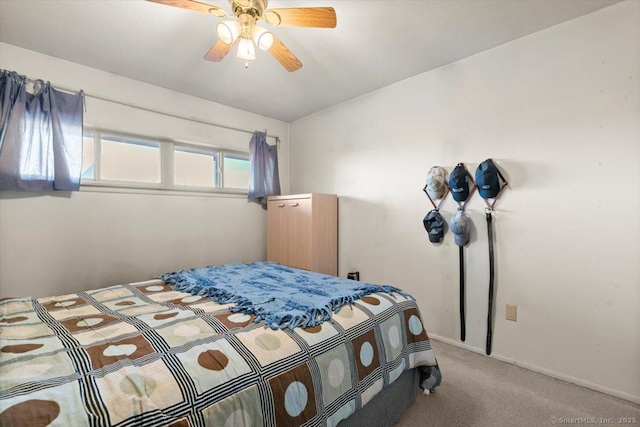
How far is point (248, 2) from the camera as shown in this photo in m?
1.47

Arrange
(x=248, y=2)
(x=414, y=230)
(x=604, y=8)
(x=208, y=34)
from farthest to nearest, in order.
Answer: (x=414, y=230), (x=208, y=34), (x=604, y=8), (x=248, y=2)

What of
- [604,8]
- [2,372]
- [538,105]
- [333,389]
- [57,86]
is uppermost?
[604,8]

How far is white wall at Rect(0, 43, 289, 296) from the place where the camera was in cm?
221

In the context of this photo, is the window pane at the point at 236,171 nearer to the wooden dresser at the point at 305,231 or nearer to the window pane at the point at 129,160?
the wooden dresser at the point at 305,231

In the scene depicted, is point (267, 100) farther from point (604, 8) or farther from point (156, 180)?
point (604, 8)

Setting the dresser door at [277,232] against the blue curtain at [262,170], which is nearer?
the dresser door at [277,232]

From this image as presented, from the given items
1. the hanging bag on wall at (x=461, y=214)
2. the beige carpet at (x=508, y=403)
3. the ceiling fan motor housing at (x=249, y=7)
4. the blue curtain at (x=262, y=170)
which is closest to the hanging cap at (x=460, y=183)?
the hanging bag on wall at (x=461, y=214)

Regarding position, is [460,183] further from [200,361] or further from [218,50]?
[200,361]

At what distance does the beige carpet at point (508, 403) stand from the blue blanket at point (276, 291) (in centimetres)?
68

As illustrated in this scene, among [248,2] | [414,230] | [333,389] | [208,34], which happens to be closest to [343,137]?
[414,230]

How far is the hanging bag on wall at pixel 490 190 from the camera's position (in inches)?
84.8

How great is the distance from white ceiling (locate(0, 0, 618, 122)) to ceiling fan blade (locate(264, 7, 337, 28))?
0.30 meters

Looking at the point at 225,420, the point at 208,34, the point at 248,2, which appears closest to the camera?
the point at 225,420

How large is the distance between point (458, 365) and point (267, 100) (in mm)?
3092
